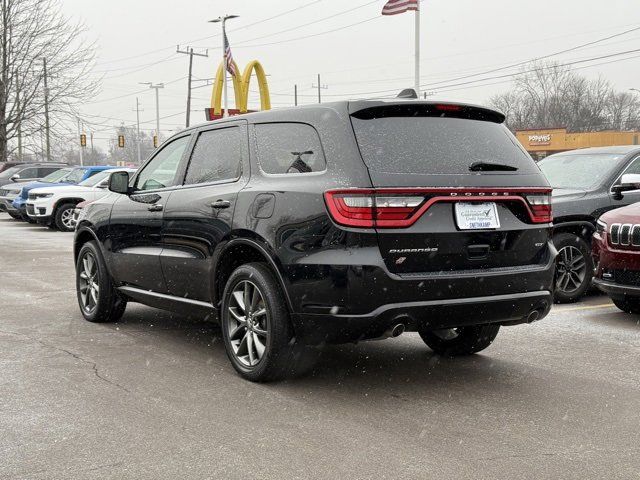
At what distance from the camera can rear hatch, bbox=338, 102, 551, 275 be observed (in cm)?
457

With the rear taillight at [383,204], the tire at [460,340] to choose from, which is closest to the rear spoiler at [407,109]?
the rear taillight at [383,204]

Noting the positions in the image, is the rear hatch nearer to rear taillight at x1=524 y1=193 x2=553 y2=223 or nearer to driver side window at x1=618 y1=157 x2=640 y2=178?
rear taillight at x1=524 y1=193 x2=553 y2=223

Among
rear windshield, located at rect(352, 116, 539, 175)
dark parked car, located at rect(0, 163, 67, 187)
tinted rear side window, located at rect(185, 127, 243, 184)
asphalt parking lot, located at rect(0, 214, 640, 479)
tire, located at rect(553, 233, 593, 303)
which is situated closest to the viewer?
asphalt parking lot, located at rect(0, 214, 640, 479)

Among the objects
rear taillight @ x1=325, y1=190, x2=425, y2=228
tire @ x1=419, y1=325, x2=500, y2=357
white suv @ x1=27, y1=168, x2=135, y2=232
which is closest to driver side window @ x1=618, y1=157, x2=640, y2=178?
tire @ x1=419, y1=325, x2=500, y2=357

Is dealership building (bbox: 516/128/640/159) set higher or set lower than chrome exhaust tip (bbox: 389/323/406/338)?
higher

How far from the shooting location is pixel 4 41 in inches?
A: 1706

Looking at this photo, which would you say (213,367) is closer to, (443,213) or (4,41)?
(443,213)

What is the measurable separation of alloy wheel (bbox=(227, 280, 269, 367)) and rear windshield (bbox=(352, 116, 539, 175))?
1.18 metres

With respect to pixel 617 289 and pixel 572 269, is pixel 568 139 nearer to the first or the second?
pixel 572 269

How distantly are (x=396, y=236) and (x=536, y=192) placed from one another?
3.76 ft

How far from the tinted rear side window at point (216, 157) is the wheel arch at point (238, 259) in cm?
52

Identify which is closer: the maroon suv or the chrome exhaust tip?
the chrome exhaust tip

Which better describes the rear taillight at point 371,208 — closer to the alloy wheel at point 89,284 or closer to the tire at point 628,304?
the alloy wheel at point 89,284

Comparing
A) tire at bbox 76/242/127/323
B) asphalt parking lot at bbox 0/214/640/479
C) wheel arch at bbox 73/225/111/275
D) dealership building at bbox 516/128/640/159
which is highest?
dealership building at bbox 516/128/640/159
